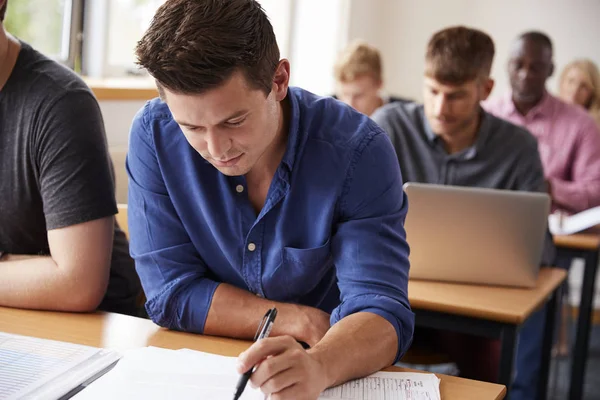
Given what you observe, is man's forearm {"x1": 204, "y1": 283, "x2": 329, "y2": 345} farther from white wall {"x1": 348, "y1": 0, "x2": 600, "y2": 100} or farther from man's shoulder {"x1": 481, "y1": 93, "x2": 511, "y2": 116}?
white wall {"x1": 348, "y1": 0, "x2": 600, "y2": 100}

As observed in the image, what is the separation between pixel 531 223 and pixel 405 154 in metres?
0.74

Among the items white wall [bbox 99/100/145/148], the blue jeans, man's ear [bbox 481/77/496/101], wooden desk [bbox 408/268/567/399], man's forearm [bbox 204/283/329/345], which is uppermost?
man's ear [bbox 481/77/496/101]

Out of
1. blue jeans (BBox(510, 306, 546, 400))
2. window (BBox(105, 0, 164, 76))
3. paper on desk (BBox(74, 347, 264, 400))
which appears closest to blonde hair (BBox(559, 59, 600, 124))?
blue jeans (BBox(510, 306, 546, 400))

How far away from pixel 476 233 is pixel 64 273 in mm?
1057

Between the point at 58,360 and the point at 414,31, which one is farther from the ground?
the point at 414,31

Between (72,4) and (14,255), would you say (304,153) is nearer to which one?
(14,255)

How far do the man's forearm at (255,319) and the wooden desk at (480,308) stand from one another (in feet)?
2.19

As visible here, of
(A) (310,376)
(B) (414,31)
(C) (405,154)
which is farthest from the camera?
(B) (414,31)

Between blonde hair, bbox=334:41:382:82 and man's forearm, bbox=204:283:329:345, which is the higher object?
blonde hair, bbox=334:41:382:82

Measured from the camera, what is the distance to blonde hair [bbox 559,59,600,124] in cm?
462

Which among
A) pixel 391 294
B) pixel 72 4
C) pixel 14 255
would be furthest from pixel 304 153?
pixel 72 4

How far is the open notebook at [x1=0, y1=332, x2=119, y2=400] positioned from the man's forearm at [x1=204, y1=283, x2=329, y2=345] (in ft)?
0.69

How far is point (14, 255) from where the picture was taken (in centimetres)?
165

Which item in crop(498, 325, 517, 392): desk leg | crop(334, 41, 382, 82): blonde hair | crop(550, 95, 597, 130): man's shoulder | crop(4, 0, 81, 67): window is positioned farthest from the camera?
crop(334, 41, 382, 82): blonde hair
